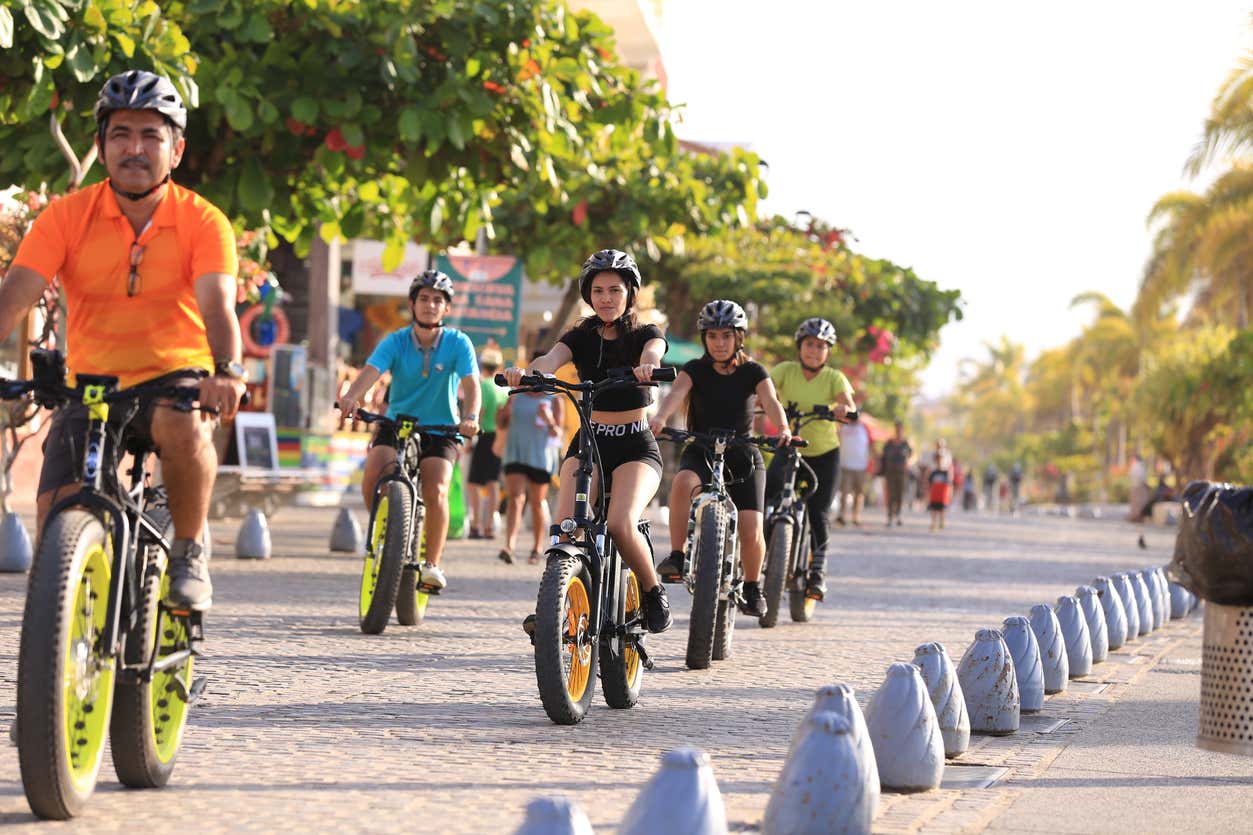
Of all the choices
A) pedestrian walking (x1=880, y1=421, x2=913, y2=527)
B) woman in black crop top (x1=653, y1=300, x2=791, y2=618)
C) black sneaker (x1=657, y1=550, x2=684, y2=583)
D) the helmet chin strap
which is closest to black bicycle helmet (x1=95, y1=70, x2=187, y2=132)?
the helmet chin strap

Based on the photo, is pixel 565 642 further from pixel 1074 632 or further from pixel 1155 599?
pixel 1155 599

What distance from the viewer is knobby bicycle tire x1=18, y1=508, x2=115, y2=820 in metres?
4.75

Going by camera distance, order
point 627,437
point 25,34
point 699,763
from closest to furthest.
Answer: point 699,763 < point 627,437 < point 25,34

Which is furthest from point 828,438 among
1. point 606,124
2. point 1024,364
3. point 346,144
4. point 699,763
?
point 1024,364

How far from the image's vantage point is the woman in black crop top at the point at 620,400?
7.70m

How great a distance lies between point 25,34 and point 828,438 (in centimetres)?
547

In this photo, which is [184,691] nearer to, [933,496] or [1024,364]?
[933,496]

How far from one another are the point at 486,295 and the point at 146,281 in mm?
17460

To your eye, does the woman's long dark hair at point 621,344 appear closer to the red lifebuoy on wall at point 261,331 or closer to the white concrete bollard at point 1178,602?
the white concrete bollard at point 1178,602

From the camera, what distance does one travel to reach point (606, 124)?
45.6 feet

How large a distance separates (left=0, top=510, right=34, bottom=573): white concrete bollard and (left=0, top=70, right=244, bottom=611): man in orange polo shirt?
26.3 ft

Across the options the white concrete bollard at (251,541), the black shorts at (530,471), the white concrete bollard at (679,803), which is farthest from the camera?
the black shorts at (530,471)

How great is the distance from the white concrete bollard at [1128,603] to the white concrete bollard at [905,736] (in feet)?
19.8

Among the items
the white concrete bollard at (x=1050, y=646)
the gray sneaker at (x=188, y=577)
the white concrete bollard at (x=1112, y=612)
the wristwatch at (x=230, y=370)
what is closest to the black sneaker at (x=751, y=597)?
the white concrete bollard at (x=1050, y=646)
